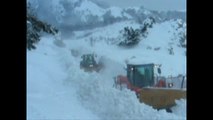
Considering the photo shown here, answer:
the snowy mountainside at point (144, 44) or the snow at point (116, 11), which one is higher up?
the snow at point (116, 11)

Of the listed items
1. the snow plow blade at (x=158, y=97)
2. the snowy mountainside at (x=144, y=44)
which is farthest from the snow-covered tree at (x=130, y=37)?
the snow plow blade at (x=158, y=97)

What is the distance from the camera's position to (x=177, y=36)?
196 cm

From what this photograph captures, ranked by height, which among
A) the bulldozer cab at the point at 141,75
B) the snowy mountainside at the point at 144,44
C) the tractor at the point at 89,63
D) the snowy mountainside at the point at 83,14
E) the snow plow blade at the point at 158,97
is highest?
the snowy mountainside at the point at 83,14

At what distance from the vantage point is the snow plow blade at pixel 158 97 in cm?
197

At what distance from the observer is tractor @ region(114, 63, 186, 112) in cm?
197

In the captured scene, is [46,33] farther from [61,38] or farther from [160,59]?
[160,59]

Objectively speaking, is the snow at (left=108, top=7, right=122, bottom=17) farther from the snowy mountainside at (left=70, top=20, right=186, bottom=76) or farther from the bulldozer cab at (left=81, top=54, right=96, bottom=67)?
the bulldozer cab at (left=81, top=54, right=96, bottom=67)

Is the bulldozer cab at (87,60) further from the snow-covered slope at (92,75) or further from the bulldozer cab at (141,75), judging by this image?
the bulldozer cab at (141,75)

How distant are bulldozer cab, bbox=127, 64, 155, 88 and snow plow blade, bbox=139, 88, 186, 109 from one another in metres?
0.03

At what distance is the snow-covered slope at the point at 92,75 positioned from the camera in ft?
6.48

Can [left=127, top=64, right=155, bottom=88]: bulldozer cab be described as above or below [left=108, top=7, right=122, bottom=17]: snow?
below

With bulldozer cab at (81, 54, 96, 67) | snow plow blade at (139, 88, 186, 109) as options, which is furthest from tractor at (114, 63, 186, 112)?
bulldozer cab at (81, 54, 96, 67)
